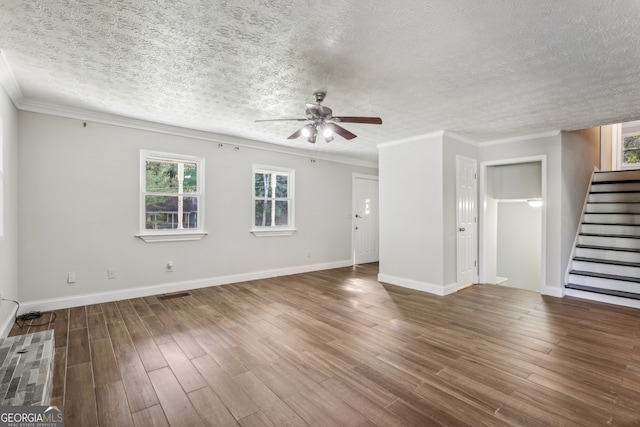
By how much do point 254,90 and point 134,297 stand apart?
10.7ft

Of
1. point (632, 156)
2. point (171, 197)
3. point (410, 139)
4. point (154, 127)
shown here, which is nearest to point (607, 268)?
point (410, 139)

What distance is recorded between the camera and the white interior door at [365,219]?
22.8 ft

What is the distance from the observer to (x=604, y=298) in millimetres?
4102

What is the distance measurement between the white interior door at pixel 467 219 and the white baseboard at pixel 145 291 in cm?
285

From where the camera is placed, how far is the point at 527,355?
2.54m

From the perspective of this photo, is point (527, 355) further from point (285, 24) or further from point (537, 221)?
point (537, 221)

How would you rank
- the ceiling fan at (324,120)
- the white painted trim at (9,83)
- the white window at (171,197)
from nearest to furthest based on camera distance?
1. the white painted trim at (9,83)
2. the ceiling fan at (324,120)
3. the white window at (171,197)

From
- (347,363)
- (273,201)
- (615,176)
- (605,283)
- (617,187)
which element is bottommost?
(347,363)

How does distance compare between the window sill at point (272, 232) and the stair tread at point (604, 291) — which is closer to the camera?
the stair tread at point (604, 291)

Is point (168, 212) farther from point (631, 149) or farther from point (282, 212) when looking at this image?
point (631, 149)

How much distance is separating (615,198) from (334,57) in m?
5.73

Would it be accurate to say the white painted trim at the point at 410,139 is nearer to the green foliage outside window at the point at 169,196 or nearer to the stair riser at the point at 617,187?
the green foliage outside window at the point at 169,196

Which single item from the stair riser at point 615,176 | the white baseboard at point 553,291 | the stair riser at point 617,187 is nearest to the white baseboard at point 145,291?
the white baseboard at point 553,291

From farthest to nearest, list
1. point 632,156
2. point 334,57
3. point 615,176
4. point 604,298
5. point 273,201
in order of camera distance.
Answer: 1. point 632,156
2. point 273,201
3. point 615,176
4. point 604,298
5. point 334,57
